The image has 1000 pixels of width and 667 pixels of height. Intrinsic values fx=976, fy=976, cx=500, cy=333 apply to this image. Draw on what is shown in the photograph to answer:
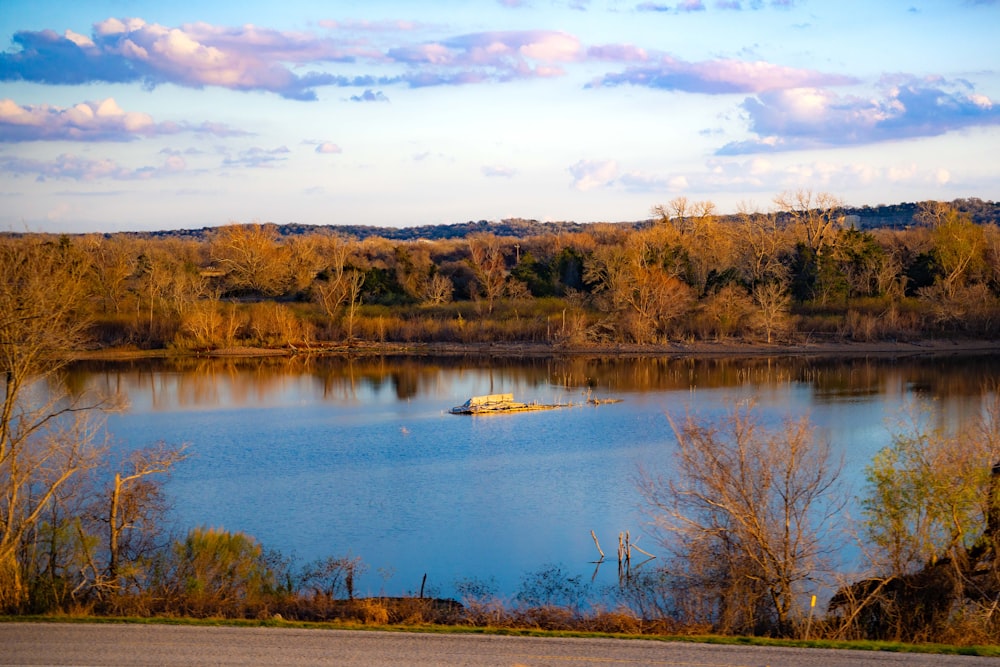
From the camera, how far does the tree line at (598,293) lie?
71562 mm

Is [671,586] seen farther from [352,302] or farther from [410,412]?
[352,302]

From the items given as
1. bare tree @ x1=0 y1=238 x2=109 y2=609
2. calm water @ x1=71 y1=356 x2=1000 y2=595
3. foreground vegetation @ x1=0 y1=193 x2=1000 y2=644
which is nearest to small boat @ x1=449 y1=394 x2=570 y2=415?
calm water @ x1=71 y1=356 x2=1000 y2=595

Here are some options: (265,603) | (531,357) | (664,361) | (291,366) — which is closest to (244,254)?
(291,366)

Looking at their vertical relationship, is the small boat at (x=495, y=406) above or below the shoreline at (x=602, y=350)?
below

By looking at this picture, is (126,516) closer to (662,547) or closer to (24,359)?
(24,359)

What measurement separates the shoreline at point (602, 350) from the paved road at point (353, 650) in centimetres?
5444

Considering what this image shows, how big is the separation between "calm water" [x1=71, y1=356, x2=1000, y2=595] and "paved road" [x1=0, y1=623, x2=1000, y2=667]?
19.8 ft

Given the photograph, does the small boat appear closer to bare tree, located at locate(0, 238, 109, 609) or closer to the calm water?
the calm water

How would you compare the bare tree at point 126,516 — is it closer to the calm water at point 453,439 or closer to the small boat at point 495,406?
the calm water at point 453,439

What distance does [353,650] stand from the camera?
14664 millimetres

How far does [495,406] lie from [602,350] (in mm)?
27662

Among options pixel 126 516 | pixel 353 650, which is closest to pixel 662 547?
pixel 353 650

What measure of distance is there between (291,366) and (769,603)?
52549mm

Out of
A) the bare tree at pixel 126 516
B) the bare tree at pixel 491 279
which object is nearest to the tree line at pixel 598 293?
the bare tree at pixel 491 279
